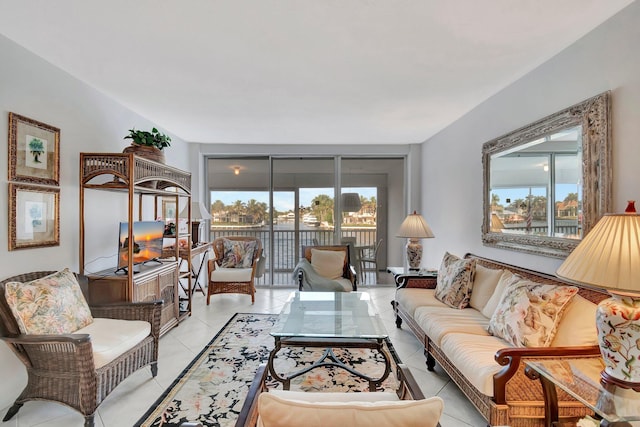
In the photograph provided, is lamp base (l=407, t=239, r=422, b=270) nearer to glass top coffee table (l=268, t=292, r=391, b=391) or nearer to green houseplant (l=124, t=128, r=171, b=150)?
glass top coffee table (l=268, t=292, r=391, b=391)

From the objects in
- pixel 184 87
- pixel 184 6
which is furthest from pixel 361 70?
pixel 184 87

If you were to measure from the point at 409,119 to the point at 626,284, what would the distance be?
3.10 meters

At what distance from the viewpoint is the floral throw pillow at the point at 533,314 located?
1.96 metres

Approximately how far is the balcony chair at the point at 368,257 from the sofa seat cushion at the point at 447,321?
8.82 ft

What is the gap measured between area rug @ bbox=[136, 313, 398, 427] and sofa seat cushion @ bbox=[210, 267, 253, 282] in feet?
3.49

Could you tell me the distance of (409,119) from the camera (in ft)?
13.3

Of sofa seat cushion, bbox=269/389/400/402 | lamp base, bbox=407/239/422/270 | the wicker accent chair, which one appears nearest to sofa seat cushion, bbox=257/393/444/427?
sofa seat cushion, bbox=269/389/400/402

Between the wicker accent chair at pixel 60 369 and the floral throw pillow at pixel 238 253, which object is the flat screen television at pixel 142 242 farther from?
the floral throw pillow at pixel 238 253

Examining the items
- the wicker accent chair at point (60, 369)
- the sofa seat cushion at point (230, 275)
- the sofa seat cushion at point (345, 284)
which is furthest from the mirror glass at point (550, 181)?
the wicker accent chair at point (60, 369)

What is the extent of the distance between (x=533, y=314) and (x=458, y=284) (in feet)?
3.39

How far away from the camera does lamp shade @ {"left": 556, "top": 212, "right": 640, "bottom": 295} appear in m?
1.37

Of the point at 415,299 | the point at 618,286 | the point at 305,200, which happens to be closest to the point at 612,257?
the point at 618,286

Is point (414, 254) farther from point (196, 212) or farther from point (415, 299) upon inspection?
point (196, 212)

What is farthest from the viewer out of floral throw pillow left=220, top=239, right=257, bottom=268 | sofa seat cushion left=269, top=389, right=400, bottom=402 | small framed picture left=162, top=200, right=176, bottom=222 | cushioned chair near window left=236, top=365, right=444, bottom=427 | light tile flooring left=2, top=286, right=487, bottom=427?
floral throw pillow left=220, top=239, right=257, bottom=268
